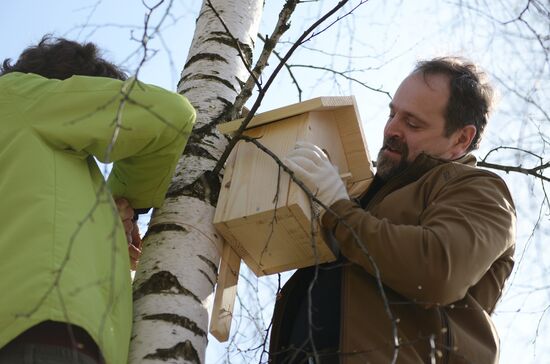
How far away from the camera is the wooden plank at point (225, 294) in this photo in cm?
296

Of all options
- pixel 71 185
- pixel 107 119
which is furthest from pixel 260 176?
pixel 71 185

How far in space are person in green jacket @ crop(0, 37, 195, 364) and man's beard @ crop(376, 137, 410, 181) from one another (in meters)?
0.85

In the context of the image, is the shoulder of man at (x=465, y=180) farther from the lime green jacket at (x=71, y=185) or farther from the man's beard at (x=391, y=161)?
the lime green jacket at (x=71, y=185)

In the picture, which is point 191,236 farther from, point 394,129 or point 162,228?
point 394,129

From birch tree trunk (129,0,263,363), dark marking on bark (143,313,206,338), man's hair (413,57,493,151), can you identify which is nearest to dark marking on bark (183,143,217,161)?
birch tree trunk (129,0,263,363)

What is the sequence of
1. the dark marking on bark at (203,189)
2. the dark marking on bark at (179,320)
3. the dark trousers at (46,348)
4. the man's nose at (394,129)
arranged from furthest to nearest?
the man's nose at (394,129)
the dark marking on bark at (203,189)
the dark marking on bark at (179,320)
the dark trousers at (46,348)

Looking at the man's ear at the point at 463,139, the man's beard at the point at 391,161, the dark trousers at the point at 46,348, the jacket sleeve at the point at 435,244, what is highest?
the man's ear at the point at 463,139

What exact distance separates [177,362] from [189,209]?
2.10 ft

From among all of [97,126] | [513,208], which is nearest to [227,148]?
[97,126]

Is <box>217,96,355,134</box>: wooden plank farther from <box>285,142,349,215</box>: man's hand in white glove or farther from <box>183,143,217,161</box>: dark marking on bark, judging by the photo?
<box>285,142,349,215</box>: man's hand in white glove

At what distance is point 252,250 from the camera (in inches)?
124

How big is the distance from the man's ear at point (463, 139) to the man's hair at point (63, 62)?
1.36 meters

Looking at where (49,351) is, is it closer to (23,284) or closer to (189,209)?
(23,284)

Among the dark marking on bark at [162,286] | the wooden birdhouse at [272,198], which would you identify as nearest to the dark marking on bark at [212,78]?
the wooden birdhouse at [272,198]
